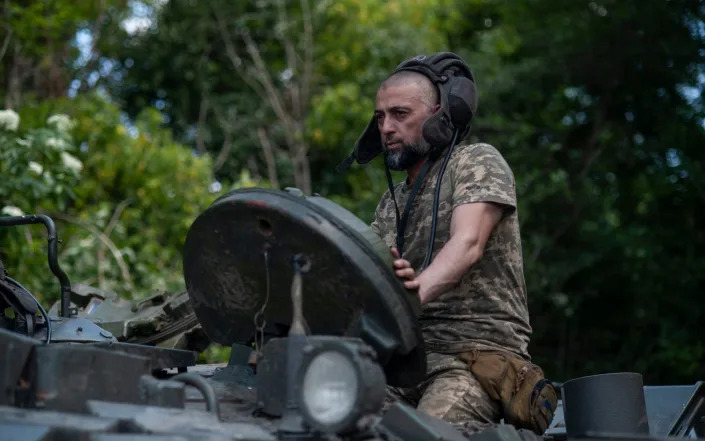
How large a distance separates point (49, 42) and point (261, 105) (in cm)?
509

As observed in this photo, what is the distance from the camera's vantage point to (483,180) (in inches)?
167

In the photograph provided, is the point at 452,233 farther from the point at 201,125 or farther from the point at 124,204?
the point at 201,125

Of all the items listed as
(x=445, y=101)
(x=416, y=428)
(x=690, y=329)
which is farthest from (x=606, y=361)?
(x=416, y=428)

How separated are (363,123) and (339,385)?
15.2 m

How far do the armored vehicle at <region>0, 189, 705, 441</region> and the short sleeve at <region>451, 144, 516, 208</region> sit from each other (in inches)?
30.0

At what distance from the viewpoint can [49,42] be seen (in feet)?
48.2

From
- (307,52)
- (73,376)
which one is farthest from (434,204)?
(307,52)

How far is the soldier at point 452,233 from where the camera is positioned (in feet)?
13.3

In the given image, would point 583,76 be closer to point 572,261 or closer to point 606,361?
point 572,261

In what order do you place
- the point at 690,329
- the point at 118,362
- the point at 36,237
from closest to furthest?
the point at 118,362
the point at 36,237
the point at 690,329

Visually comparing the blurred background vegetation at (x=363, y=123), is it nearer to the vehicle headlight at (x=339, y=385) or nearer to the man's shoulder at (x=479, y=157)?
the man's shoulder at (x=479, y=157)

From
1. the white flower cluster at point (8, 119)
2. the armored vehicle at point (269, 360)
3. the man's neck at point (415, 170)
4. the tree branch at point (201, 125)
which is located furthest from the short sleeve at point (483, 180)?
the tree branch at point (201, 125)

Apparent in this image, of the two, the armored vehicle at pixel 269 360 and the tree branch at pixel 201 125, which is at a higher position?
the tree branch at pixel 201 125

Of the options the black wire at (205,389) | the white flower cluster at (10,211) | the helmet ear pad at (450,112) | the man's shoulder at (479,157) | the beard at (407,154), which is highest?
the white flower cluster at (10,211)
